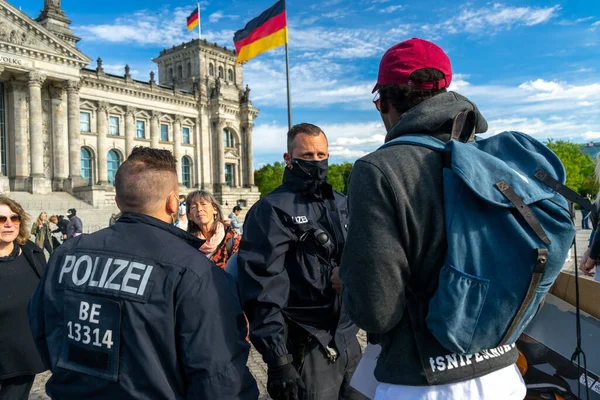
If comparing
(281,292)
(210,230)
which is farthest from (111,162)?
(281,292)

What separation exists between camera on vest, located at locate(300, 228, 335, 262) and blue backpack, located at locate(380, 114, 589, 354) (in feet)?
4.28

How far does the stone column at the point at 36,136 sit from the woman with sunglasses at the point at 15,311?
→ 34.9 m

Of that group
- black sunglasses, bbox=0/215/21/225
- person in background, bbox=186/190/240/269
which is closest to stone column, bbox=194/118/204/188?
person in background, bbox=186/190/240/269

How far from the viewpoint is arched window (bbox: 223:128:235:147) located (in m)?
55.4

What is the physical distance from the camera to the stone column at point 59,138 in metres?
37.4

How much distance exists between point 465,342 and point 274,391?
4.13ft

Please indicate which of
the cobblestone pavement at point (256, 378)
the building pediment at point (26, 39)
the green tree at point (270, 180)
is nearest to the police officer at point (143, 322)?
the cobblestone pavement at point (256, 378)

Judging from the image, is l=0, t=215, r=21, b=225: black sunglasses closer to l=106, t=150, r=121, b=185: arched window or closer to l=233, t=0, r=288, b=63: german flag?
l=233, t=0, r=288, b=63: german flag

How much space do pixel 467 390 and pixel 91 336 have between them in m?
1.49

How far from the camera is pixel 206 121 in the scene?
5353 cm

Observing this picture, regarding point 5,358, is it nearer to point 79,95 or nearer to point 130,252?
point 130,252

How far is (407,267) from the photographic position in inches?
64.1

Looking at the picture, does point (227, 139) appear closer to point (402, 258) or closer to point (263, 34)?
point (263, 34)

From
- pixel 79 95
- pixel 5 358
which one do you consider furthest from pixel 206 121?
pixel 5 358
